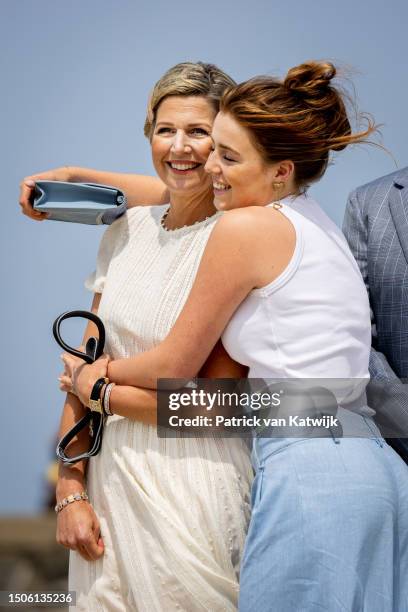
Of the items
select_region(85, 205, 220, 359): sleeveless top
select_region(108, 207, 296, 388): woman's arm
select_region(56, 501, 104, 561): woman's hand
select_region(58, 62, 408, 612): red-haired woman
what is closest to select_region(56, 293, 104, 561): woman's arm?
select_region(56, 501, 104, 561): woman's hand

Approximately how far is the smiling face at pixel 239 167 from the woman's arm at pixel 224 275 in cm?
8

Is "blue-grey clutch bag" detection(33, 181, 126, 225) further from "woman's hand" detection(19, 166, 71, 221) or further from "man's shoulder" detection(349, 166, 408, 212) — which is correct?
"man's shoulder" detection(349, 166, 408, 212)

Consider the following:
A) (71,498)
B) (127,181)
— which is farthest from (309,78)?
(71,498)

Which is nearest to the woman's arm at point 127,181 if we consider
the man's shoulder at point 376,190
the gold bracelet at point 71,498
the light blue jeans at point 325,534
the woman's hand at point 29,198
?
the woman's hand at point 29,198

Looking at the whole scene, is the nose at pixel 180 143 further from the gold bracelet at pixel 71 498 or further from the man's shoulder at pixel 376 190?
the gold bracelet at pixel 71 498

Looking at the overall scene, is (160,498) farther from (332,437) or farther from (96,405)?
(332,437)

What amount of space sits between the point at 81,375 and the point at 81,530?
341 millimetres

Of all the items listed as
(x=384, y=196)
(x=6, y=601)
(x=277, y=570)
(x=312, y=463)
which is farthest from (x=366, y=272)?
(x=6, y=601)

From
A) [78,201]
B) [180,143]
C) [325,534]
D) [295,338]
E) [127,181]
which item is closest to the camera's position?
[325,534]

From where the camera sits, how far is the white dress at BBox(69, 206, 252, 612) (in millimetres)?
1982

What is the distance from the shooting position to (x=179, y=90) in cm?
224

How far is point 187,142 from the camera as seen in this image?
88.0 inches

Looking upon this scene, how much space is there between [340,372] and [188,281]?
1.37 feet

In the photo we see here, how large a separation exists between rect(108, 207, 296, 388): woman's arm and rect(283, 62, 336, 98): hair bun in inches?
10.3
